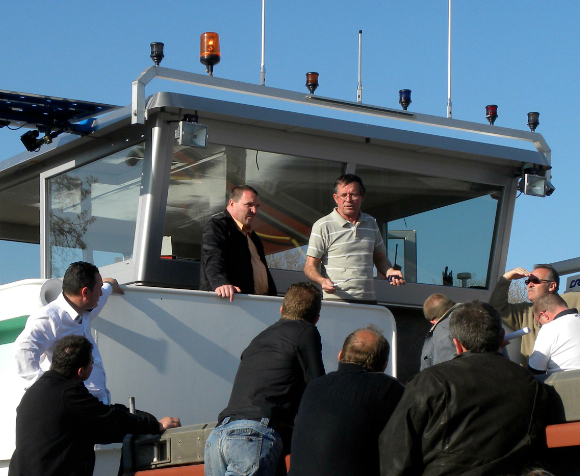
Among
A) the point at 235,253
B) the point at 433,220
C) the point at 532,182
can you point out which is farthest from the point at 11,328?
the point at 532,182

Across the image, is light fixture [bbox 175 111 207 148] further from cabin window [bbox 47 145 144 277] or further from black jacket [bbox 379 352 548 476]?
black jacket [bbox 379 352 548 476]

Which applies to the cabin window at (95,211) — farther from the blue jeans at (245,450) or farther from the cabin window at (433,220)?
the blue jeans at (245,450)

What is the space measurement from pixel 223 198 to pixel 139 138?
0.98 meters

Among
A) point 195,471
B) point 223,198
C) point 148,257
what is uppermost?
point 223,198

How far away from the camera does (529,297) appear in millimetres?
7035

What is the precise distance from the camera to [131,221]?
816cm

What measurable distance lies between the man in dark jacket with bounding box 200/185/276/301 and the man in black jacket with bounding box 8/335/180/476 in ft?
6.44

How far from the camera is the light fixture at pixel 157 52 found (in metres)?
7.76

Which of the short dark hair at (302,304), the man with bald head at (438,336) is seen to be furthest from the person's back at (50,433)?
the man with bald head at (438,336)

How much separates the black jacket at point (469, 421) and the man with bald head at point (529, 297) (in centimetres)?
301

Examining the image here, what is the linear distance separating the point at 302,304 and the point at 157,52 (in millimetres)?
3651

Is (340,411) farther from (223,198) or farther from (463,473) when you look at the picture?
(223,198)

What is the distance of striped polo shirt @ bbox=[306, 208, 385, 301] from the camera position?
7594 millimetres

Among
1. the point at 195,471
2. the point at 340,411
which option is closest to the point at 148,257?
the point at 195,471
